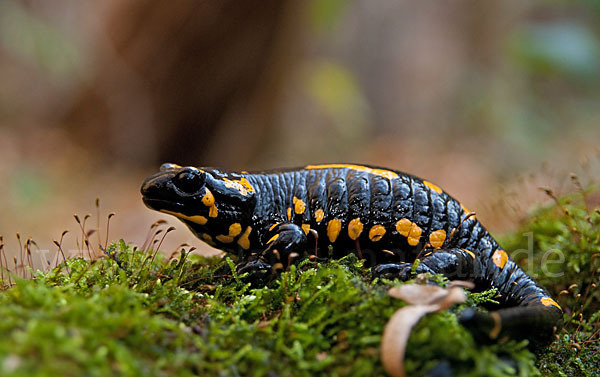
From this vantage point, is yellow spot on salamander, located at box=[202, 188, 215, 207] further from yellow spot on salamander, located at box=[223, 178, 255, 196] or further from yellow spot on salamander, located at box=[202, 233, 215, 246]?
yellow spot on salamander, located at box=[202, 233, 215, 246]

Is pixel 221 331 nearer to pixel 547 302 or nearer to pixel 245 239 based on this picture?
pixel 245 239

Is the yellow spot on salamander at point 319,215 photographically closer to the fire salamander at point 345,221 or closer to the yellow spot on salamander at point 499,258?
the fire salamander at point 345,221

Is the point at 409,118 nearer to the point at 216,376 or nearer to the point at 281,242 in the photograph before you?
the point at 281,242

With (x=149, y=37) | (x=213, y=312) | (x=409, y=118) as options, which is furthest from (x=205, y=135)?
(x=213, y=312)

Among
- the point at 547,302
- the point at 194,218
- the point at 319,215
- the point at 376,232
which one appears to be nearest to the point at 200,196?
the point at 194,218

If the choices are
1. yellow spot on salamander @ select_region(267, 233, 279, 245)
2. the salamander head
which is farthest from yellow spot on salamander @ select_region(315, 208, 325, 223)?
the salamander head

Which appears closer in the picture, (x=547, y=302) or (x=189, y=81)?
(x=547, y=302)
